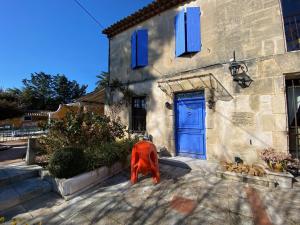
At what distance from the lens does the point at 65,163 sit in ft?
14.3

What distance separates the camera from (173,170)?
5672mm

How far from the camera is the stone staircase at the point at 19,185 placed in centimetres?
390

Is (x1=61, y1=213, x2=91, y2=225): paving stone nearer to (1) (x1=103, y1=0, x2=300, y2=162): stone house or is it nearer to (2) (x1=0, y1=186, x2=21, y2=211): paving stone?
(2) (x1=0, y1=186, x2=21, y2=211): paving stone

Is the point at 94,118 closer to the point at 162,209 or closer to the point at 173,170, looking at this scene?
the point at 173,170

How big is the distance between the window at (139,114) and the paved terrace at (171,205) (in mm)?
3704

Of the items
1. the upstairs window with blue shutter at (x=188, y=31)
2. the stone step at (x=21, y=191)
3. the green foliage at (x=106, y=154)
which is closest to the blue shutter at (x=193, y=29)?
the upstairs window with blue shutter at (x=188, y=31)

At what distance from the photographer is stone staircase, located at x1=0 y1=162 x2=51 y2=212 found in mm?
3899

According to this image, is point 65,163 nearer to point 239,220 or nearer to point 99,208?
point 99,208

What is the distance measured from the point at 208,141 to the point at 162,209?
3.34 metres

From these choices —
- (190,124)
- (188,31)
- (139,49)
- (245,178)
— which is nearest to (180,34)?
(188,31)

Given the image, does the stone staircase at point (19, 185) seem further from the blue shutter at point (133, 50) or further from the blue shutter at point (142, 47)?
the blue shutter at point (142, 47)

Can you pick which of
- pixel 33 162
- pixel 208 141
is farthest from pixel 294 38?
pixel 33 162

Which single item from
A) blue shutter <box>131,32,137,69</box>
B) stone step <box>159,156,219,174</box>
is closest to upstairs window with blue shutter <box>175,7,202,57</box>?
blue shutter <box>131,32,137,69</box>

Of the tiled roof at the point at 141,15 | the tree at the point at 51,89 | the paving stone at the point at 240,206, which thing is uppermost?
the tree at the point at 51,89
